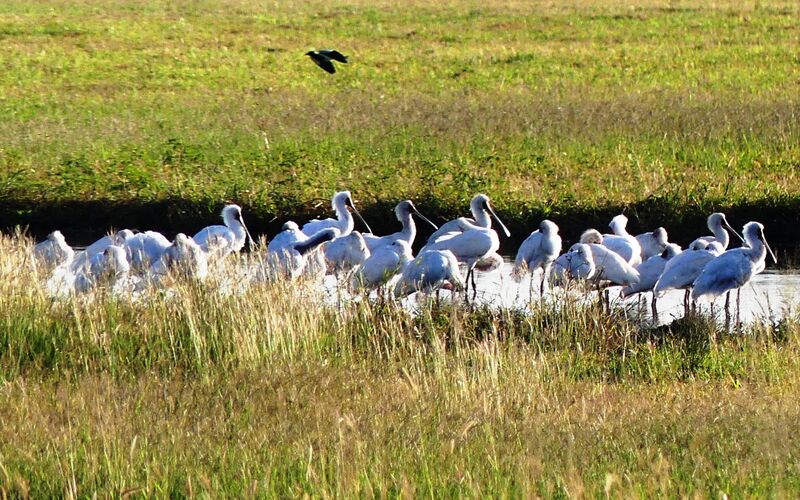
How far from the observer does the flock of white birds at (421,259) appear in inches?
370

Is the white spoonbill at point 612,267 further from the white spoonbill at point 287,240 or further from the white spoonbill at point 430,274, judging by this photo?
the white spoonbill at point 287,240

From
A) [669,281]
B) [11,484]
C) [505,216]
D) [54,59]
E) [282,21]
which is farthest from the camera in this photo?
[282,21]

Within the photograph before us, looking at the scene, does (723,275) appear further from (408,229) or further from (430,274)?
(408,229)

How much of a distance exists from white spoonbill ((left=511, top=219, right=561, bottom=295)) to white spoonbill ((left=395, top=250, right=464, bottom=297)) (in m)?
0.94

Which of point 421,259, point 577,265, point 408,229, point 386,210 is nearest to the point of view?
point 577,265

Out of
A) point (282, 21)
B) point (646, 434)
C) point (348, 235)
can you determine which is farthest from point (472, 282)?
point (282, 21)

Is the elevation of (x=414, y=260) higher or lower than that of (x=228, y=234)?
lower

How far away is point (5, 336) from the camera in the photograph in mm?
7719

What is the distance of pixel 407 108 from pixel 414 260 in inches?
336

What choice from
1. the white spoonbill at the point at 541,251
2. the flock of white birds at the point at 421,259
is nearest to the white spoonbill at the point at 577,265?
the flock of white birds at the point at 421,259

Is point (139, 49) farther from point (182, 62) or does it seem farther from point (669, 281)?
point (669, 281)

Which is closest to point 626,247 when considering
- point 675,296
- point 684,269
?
point 684,269

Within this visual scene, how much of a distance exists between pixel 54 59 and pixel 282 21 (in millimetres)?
7073

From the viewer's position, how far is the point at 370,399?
21.4 feet
